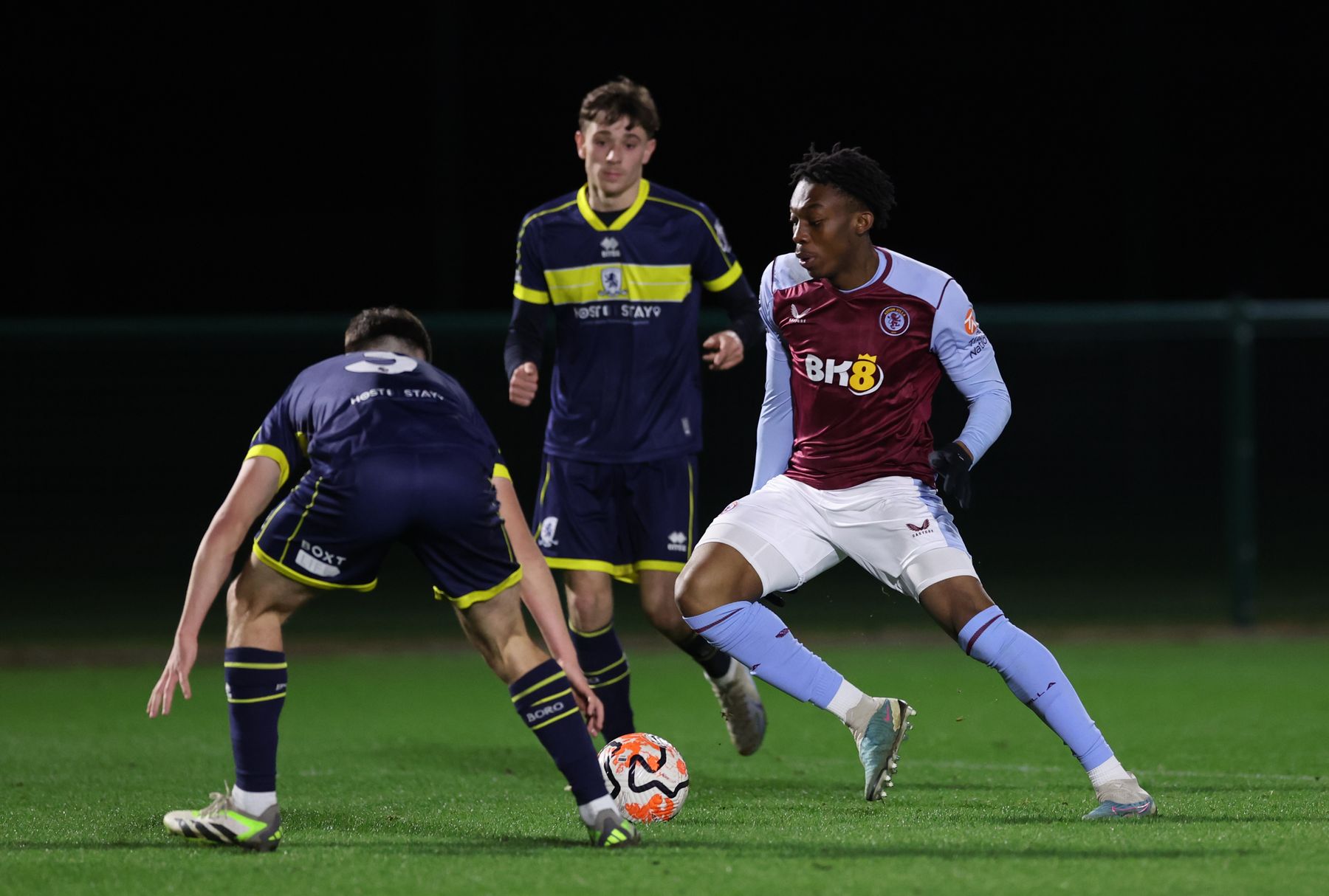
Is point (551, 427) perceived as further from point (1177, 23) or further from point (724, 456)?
point (1177, 23)

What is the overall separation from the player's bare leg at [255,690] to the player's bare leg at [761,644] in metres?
1.37

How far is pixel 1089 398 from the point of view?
1692 centimetres

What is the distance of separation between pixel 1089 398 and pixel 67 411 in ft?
31.4

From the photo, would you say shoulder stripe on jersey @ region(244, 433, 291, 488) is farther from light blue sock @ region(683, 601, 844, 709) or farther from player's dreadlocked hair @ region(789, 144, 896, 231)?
player's dreadlocked hair @ region(789, 144, 896, 231)

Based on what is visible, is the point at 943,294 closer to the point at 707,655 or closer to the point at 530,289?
the point at 707,655

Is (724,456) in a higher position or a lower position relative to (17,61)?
lower

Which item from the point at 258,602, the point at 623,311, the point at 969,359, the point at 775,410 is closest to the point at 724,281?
the point at 623,311

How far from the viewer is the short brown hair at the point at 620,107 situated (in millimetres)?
6500

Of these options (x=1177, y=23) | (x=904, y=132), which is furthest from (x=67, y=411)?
(x=1177, y=23)

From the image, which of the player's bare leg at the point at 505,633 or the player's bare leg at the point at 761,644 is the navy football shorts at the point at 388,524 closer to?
the player's bare leg at the point at 505,633

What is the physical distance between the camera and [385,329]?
5004mm

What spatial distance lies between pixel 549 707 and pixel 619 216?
256 centimetres

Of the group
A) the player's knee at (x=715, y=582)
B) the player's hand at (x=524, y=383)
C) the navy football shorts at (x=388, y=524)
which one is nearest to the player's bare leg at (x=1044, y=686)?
the player's knee at (x=715, y=582)

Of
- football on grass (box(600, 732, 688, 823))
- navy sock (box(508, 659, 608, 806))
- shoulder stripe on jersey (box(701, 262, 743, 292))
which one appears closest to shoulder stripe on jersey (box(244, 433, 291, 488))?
navy sock (box(508, 659, 608, 806))
